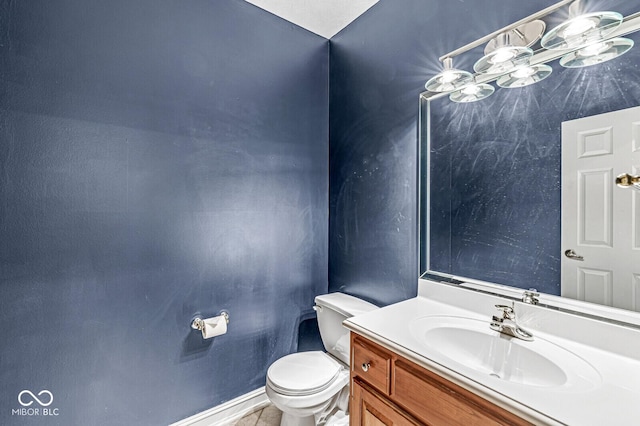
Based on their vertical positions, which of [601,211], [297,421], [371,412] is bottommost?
[297,421]

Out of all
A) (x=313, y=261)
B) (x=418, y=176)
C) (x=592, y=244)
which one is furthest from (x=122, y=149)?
(x=592, y=244)

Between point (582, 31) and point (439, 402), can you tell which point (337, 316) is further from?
point (582, 31)

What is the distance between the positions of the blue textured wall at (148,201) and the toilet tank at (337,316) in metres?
0.25

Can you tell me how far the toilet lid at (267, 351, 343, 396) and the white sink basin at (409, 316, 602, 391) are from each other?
2.07 feet

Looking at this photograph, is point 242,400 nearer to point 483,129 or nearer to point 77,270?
point 77,270

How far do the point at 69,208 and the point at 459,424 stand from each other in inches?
66.2

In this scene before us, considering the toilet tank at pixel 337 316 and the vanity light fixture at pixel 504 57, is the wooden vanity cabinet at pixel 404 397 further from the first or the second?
the vanity light fixture at pixel 504 57

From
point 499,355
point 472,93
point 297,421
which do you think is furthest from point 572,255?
point 297,421

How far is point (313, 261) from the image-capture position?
2.11m

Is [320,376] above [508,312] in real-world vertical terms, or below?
below

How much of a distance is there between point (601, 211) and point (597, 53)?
1.73 ft

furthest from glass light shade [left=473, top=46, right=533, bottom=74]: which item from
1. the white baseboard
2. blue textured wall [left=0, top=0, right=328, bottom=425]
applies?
the white baseboard

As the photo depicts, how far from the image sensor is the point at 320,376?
1.51m

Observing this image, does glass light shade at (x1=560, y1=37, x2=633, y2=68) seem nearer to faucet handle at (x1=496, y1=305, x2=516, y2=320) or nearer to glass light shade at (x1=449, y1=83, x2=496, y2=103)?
glass light shade at (x1=449, y1=83, x2=496, y2=103)
